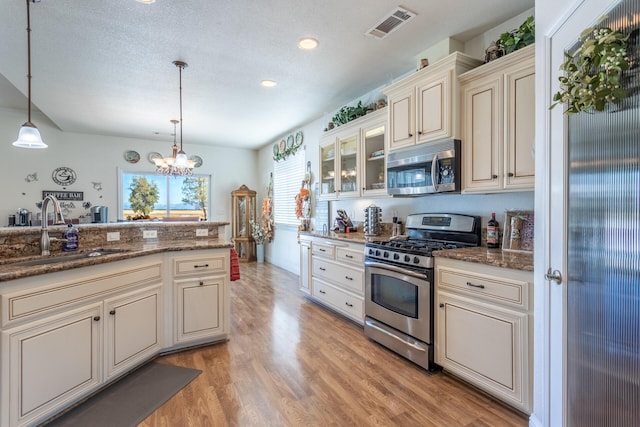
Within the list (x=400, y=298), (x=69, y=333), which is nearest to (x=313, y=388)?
(x=400, y=298)

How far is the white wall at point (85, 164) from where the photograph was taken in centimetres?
533

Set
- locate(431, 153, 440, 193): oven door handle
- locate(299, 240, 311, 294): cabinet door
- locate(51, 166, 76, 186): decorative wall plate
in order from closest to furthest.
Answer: locate(431, 153, 440, 193): oven door handle
locate(299, 240, 311, 294): cabinet door
locate(51, 166, 76, 186): decorative wall plate

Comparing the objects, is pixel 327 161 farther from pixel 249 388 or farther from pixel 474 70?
pixel 249 388

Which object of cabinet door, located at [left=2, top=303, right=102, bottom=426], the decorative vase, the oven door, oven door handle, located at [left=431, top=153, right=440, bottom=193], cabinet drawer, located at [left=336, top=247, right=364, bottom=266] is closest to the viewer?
cabinet door, located at [left=2, top=303, right=102, bottom=426]

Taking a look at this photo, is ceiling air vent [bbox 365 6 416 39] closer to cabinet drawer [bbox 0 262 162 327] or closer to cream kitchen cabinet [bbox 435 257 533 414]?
cream kitchen cabinet [bbox 435 257 533 414]

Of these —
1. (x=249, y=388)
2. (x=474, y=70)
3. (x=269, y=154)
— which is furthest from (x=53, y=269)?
(x=269, y=154)

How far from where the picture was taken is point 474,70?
2.34 m

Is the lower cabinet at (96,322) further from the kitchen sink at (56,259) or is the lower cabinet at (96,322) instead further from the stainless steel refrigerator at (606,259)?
the stainless steel refrigerator at (606,259)

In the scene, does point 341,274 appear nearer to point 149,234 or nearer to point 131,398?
point 149,234

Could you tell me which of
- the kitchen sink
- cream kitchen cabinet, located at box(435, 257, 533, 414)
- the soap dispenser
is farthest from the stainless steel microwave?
the soap dispenser

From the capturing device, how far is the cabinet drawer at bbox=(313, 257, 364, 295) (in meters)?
3.19

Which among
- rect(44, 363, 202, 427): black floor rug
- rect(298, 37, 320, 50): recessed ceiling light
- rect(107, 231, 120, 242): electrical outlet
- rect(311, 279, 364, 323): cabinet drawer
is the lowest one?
rect(44, 363, 202, 427): black floor rug

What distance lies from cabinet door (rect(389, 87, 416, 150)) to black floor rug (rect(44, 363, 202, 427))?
8.55 ft

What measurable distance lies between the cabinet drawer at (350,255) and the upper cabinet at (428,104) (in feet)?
3.64
